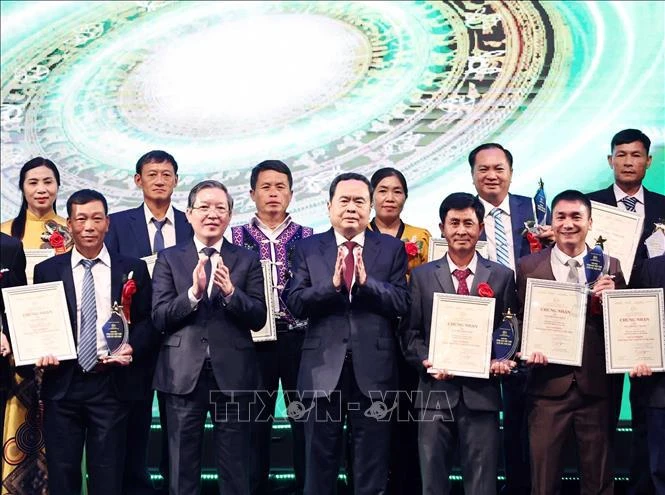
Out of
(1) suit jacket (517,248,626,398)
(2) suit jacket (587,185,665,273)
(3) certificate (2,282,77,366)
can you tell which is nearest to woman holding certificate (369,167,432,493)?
(1) suit jacket (517,248,626,398)

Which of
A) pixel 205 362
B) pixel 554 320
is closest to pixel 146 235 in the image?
pixel 205 362

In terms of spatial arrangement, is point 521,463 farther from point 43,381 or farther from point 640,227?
point 43,381

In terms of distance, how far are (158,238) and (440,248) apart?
4.77ft

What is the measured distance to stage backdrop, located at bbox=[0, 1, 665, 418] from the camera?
591 cm

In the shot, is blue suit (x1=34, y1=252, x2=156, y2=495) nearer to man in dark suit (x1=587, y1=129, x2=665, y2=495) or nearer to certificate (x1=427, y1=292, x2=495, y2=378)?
certificate (x1=427, y1=292, x2=495, y2=378)

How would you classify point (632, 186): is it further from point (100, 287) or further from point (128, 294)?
point (100, 287)

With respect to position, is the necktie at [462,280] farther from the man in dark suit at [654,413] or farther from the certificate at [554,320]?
the man in dark suit at [654,413]

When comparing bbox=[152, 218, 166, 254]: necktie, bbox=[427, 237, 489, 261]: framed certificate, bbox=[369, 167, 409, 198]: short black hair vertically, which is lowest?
bbox=[427, 237, 489, 261]: framed certificate

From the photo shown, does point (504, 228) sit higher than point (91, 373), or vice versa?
point (504, 228)

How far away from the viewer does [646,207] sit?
4.89 metres

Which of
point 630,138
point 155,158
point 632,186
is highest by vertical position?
point 630,138

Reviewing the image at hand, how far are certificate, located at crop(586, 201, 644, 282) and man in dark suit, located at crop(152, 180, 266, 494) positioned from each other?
64.9 inches

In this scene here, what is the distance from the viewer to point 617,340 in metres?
4.05

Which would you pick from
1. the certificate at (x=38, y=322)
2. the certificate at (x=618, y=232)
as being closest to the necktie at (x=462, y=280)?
the certificate at (x=618, y=232)
